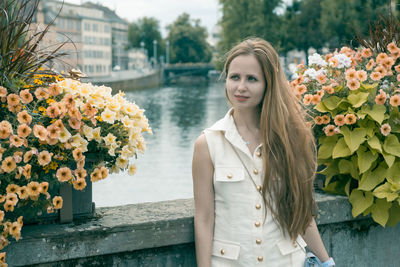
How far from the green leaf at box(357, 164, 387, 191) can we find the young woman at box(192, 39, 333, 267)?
0.60 meters

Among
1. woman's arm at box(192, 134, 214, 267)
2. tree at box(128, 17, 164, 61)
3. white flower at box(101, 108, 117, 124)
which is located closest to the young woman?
woman's arm at box(192, 134, 214, 267)

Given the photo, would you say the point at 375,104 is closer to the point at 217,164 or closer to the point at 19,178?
the point at 217,164

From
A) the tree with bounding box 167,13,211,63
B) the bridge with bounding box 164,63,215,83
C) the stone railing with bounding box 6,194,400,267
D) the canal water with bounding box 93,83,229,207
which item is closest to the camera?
the stone railing with bounding box 6,194,400,267

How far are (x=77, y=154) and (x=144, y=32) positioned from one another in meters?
96.3

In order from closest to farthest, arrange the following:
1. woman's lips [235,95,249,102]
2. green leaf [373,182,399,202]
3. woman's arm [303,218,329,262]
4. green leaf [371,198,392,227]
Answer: woman's lips [235,95,249,102], woman's arm [303,218,329,262], green leaf [373,182,399,202], green leaf [371,198,392,227]

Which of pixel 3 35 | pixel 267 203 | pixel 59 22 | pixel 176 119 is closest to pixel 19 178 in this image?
pixel 3 35

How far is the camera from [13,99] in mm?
2104

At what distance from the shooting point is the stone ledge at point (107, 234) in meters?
2.19

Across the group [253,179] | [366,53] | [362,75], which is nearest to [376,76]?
[362,75]

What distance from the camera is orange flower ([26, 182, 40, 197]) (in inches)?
80.2

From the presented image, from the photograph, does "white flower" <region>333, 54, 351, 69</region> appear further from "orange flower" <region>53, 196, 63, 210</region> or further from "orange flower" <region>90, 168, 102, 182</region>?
"orange flower" <region>53, 196, 63, 210</region>

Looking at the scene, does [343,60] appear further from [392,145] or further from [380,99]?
[392,145]

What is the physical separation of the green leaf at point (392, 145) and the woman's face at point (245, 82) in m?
0.88

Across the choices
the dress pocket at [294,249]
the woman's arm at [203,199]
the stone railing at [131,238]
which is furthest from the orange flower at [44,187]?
the dress pocket at [294,249]
